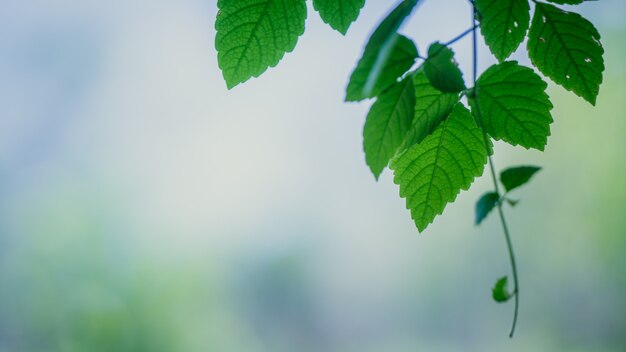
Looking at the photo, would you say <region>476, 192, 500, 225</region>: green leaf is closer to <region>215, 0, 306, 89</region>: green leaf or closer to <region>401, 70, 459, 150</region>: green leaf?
<region>401, 70, 459, 150</region>: green leaf

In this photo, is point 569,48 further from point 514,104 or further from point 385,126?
point 385,126

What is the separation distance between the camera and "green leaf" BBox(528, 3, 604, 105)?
0.57 metres

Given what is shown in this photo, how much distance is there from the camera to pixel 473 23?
59 centimetres

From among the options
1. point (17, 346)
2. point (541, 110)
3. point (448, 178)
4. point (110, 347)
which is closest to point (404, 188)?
point (448, 178)

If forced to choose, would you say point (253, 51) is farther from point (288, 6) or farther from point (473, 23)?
point (473, 23)

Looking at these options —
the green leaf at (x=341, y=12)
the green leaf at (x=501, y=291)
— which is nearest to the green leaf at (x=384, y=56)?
the green leaf at (x=341, y=12)

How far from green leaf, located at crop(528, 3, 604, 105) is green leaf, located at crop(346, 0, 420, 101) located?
179 millimetres

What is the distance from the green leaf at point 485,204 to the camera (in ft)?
1.70

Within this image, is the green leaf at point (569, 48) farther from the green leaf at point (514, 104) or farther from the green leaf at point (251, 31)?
the green leaf at point (251, 31)

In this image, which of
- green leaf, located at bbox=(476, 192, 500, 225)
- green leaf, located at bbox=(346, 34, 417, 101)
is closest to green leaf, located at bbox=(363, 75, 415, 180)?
green leaf, located at bbox=(346, 34, 417, 101)

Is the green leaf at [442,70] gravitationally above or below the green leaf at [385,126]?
above

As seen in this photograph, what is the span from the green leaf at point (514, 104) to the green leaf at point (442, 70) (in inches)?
2.9

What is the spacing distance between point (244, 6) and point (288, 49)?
0.22 ft

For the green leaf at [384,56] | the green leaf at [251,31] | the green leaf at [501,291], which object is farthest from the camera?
the green leaf at [251,31]
